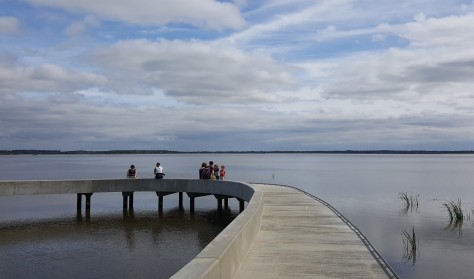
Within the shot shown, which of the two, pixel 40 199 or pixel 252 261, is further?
pixel 40 199

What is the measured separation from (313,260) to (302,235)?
9.65 ft

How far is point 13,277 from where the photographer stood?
1588cm

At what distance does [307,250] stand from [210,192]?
59.9ft

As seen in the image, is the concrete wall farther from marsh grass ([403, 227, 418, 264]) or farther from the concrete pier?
marsh grass ([403, 227, 418, 264])

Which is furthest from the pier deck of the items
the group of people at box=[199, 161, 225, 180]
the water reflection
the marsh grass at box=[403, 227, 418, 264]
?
the group of people at box=[199, 161, 225, 180]

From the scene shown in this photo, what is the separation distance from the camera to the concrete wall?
771 centimetres

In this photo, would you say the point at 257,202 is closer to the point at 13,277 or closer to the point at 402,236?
the point at 13,277

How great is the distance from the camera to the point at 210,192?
29.6m

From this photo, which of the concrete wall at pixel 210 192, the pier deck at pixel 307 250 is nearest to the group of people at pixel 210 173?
the concrete wall at pixel 210 192

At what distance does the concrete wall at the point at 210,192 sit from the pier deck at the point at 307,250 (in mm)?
372

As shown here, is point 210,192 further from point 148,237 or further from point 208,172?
point 148,237

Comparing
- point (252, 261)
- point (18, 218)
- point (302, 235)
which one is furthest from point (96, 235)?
point (252, 261)

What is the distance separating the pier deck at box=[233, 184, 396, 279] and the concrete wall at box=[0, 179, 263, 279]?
372 mm

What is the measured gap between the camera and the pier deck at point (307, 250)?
9.69m
